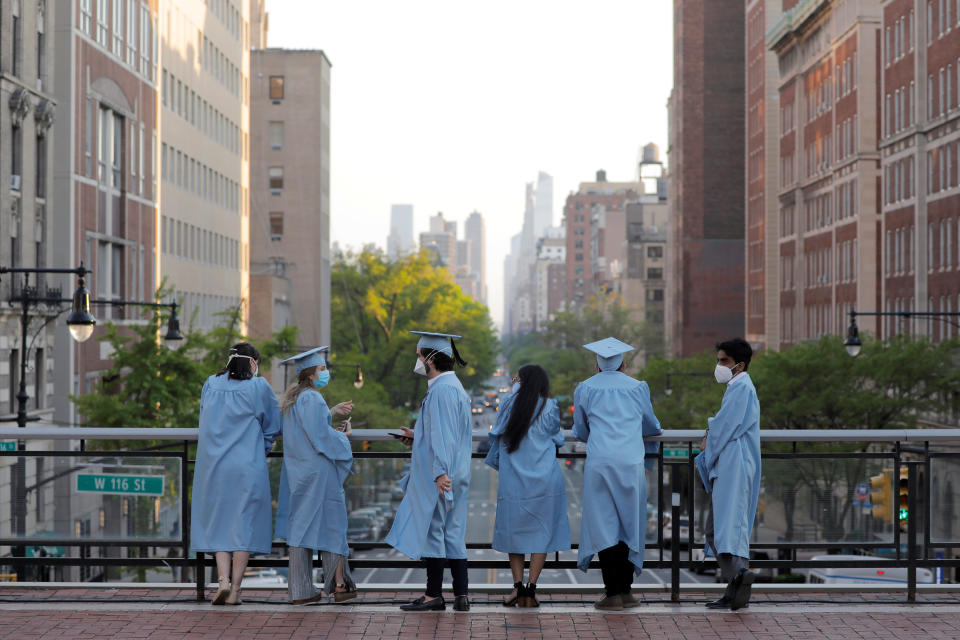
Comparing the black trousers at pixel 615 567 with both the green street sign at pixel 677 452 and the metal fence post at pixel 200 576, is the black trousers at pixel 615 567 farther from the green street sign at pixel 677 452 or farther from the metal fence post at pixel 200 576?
the metal fence post at pixel 200 576

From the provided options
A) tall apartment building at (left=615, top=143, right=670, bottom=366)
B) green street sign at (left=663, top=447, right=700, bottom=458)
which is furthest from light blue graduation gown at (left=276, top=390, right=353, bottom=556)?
tall apartment building at (left=615, top=143, right=670, bottom=366)

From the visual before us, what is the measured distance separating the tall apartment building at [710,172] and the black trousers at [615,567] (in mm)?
107159

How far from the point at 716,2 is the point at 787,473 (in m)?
112

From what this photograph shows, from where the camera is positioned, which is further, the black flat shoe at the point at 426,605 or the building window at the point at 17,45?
the building window at the point at 17,45

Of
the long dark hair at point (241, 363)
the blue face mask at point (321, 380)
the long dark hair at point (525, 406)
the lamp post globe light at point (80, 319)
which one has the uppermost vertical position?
the lamp post globe light at point (80, 319)

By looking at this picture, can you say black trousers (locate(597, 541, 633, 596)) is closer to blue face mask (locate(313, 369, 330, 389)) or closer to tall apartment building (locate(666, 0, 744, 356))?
blue face mask (locate(313, 369, 330, 389))

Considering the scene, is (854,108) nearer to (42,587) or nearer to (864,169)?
(864,169)

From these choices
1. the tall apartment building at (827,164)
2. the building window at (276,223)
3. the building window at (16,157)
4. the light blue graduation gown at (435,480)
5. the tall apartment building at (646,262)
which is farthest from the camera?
the tall apartment building at (646,262)

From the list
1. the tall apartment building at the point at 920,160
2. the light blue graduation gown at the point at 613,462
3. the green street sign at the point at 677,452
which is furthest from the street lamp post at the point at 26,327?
the tall apartment building at the point at 920,160

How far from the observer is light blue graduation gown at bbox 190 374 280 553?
10805 mm

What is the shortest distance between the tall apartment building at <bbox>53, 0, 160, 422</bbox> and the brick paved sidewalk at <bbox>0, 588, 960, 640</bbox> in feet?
116

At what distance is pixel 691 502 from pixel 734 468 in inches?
35.4

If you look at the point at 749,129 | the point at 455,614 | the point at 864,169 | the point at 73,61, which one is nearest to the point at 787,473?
the point at 455,614

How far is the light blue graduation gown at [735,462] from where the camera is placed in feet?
35.1
